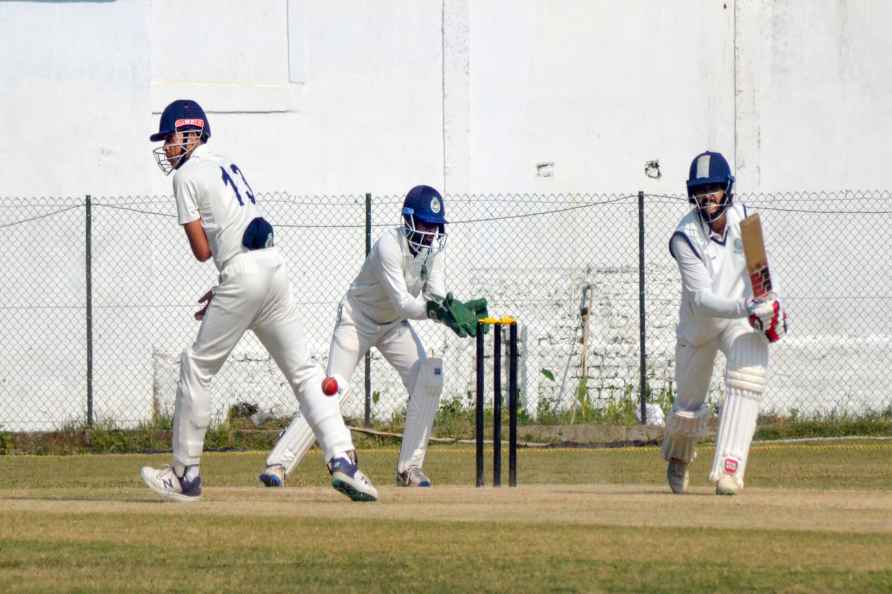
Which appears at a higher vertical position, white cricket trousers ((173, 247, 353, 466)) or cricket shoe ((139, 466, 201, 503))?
white cricket trousers ((173, 247, 353, 466))

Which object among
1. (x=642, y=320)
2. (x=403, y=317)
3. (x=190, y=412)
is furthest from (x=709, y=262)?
(x=642, y=320)

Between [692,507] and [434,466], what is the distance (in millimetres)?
5873

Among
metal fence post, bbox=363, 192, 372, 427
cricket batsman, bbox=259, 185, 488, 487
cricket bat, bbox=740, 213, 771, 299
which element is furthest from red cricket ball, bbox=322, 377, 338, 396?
metal fence post, bbox=363, 192, 372, 427

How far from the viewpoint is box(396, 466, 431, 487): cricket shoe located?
11320 millimetres

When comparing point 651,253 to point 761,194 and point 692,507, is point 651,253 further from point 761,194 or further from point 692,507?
point 692,507

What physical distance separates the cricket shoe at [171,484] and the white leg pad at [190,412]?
9 cm

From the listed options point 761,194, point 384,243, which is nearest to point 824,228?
point 761,194

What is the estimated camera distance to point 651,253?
69.4 ft

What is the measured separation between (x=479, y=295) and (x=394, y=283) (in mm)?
9667

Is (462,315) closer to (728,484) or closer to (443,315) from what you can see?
(443,315)

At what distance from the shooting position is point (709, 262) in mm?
10023

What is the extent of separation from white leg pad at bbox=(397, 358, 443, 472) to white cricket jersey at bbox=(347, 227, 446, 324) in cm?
37

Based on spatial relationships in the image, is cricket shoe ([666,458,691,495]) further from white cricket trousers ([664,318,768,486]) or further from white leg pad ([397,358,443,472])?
white leg pad ([397,358,443,472])

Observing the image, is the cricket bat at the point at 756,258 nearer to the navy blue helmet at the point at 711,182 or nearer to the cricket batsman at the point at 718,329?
the cricket batsman at the point at 718,329
